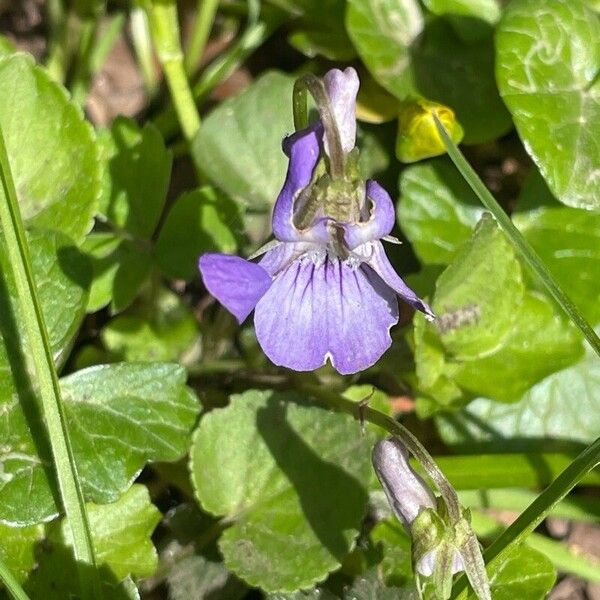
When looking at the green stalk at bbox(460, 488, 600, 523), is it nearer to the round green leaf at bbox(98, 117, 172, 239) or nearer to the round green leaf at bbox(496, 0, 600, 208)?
the round green leaf at bbox(496, 0, 600, 208)

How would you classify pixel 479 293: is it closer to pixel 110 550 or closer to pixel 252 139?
pixel 252 139

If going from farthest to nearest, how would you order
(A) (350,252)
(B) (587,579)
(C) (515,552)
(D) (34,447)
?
(B) (587,579) → (C) (515,552) → (D) (34,447) → (A) (350,252)

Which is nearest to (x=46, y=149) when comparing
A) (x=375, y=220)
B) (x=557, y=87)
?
(x=375, y=220)

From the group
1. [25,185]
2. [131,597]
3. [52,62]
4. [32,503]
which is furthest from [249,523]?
[52,62]

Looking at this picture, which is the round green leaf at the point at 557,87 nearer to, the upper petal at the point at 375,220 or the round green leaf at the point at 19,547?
the upper petal at the point at 375,220

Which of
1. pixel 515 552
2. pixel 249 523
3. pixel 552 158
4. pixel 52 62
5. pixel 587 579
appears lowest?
pixel 587 579

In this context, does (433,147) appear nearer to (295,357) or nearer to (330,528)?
(295,357)
